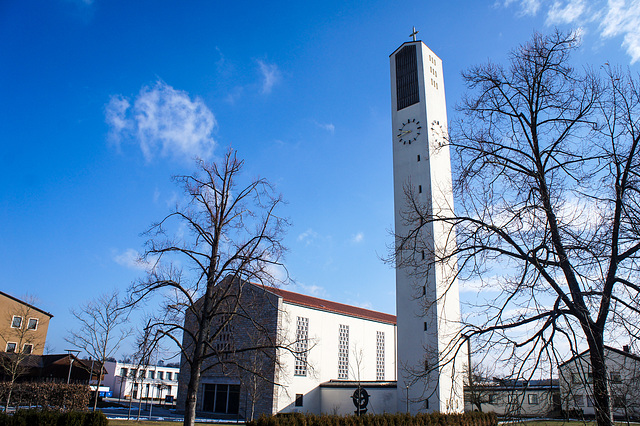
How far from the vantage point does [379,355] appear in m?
43.7

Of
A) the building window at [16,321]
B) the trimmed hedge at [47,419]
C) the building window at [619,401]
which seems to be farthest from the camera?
the building window at [16,321]

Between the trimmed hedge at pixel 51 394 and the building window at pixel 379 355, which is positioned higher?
the building window at pixel 379 355

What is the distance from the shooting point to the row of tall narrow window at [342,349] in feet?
116

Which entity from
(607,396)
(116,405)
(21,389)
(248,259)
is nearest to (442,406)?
(248,259)

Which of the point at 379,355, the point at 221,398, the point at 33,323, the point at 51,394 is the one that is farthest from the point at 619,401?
the point at 33,323

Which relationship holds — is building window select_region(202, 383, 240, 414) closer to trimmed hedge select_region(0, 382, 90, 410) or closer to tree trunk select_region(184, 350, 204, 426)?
trimmed hedge select_region(0, 382, 90, 410)

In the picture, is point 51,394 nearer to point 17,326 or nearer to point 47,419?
point 47,419

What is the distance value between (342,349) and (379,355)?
579 centimetres

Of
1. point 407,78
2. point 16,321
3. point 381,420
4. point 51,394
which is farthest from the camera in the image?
point 16,321

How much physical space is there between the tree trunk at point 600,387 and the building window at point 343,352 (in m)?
33.0

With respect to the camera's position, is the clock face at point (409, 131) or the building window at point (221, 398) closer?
the clock face at point (409, 131)

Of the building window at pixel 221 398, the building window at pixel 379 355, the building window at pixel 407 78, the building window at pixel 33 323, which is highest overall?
the building window at pixel 407 78

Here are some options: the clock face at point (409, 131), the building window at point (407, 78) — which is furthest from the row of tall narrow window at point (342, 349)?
the building window at point (407, 78)

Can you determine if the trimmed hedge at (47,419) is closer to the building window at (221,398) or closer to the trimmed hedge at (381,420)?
the trimmed hedge at (381,420)
